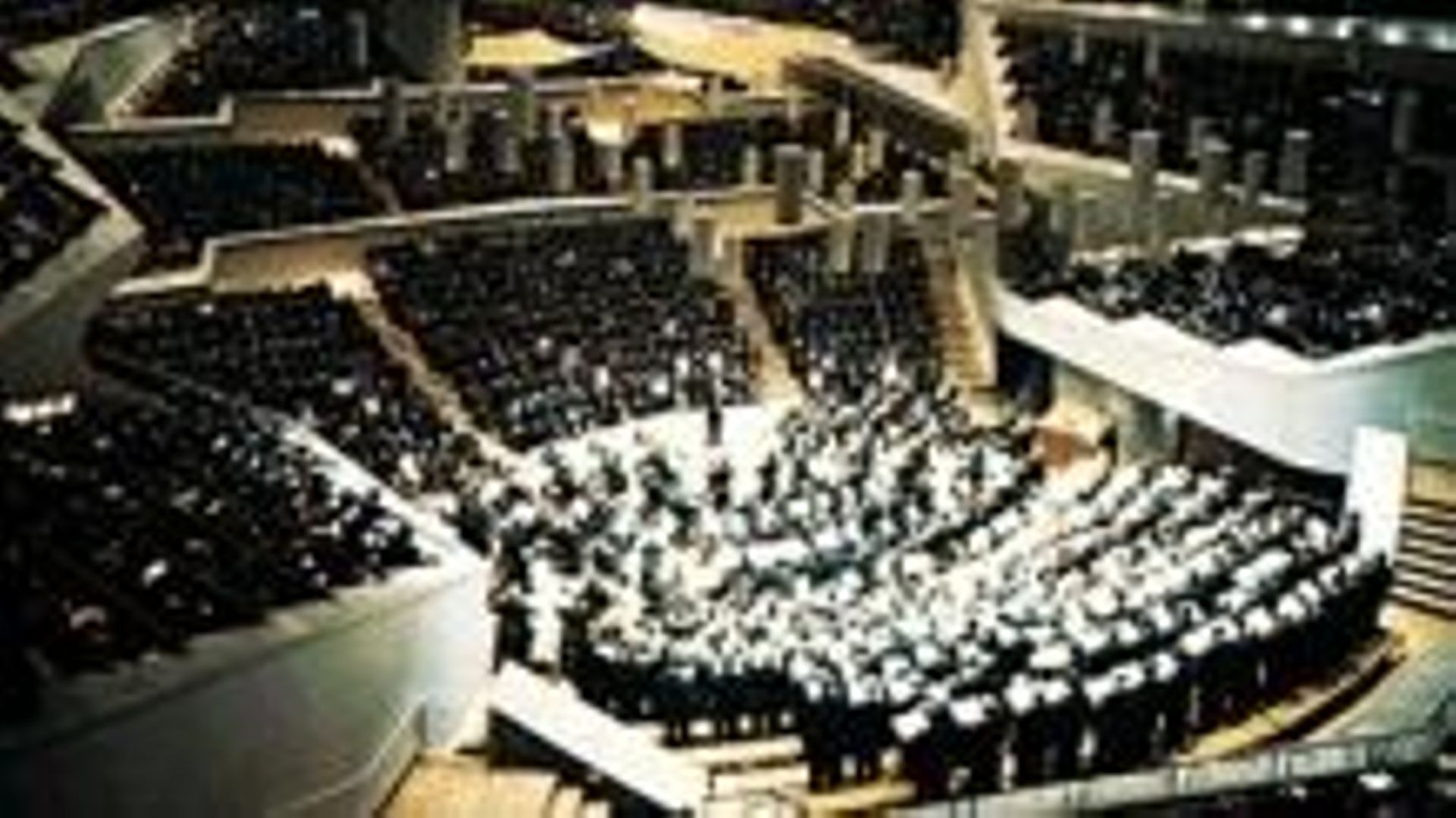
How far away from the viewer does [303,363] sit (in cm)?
3612

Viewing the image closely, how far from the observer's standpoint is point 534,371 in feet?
123

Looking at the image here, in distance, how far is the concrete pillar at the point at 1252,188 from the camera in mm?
42250

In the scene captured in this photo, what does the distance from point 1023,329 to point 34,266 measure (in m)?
13.4

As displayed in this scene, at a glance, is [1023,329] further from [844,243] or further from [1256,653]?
[1256,653]

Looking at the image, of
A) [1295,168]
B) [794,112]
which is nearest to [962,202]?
[1295,168]

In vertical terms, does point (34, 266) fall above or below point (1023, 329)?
above

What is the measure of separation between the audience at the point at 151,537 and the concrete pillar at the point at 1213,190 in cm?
1763

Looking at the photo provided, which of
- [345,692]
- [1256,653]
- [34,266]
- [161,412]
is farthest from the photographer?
[34,266]

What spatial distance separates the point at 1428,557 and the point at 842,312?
11.6 metres

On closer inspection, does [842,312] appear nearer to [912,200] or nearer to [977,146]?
[912,200]

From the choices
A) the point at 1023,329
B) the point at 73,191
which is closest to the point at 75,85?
the point at 73,191

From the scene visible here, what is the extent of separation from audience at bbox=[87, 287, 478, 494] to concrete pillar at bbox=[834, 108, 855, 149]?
12.1 meters

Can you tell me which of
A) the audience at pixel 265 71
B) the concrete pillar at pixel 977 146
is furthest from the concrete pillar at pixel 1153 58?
the audience at pixel 265 71

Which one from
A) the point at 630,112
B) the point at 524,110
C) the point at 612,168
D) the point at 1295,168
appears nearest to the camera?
the point at 1295,168
